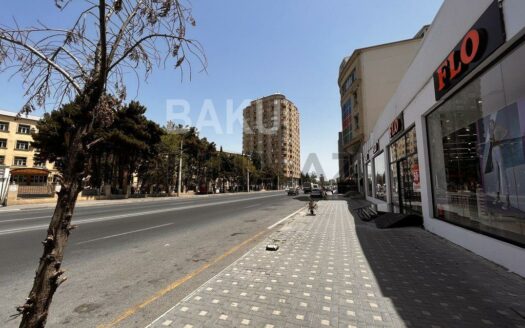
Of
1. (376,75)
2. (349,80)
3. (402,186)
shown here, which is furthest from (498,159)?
(349,80)

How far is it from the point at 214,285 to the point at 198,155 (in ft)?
179

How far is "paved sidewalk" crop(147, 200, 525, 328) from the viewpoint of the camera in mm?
3400

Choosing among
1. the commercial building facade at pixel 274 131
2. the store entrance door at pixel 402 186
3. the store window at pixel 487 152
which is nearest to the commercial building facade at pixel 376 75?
the store entrance door at pixel 402 186

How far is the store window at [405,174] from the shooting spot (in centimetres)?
1048

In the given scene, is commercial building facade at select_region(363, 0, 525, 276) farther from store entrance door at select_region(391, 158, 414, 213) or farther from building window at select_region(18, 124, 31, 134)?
building window at select_region(18, 124, 31, 134)

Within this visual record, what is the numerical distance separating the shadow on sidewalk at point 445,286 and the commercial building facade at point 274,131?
118797 mm

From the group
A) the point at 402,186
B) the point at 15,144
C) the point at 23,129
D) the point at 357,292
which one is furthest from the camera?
the point at 23,129

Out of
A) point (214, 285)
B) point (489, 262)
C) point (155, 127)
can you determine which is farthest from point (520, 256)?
point (155, 127)

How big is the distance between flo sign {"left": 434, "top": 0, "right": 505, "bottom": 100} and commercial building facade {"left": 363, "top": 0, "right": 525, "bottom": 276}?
0.02 m

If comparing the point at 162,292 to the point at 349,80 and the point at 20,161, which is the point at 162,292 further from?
the point at 20,161

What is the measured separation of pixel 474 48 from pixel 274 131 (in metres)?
125

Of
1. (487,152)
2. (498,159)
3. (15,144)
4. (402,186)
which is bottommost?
(402,186)

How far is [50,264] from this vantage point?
189cm

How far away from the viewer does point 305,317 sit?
3473mm
